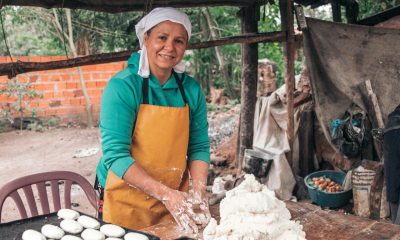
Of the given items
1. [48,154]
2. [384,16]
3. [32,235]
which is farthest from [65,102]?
[32,235]

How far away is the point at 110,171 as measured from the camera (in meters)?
2.41

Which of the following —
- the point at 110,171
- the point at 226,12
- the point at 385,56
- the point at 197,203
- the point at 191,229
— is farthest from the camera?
the point at 226,12

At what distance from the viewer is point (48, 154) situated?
25.5ft

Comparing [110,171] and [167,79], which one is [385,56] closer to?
[167,79]

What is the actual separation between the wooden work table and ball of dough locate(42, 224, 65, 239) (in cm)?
41

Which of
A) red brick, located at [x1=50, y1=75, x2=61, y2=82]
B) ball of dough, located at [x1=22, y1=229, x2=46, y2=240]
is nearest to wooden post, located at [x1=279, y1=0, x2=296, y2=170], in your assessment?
ball of dough, located at [x1=22, y1=229, x2=46, y2=240]

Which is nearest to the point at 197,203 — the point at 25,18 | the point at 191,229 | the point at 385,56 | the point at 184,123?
the point at 191,229

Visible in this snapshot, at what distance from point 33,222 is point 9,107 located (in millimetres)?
7614

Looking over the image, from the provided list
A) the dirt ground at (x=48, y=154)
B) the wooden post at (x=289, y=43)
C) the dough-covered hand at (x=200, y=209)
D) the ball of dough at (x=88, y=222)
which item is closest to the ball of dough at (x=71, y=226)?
the ball of dough at (x=88, y=222)

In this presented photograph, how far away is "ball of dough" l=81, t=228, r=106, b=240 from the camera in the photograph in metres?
1.93

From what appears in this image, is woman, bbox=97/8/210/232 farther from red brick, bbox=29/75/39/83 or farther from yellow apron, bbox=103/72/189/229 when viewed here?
red brick, bbox=29/75/39/83

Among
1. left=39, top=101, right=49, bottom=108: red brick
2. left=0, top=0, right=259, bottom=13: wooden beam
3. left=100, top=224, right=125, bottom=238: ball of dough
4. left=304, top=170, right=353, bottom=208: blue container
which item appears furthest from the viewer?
left=39, top=101, right=49, bottom=108: red brick

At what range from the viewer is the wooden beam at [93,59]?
3154 millimetres

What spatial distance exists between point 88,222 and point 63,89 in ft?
25.1
